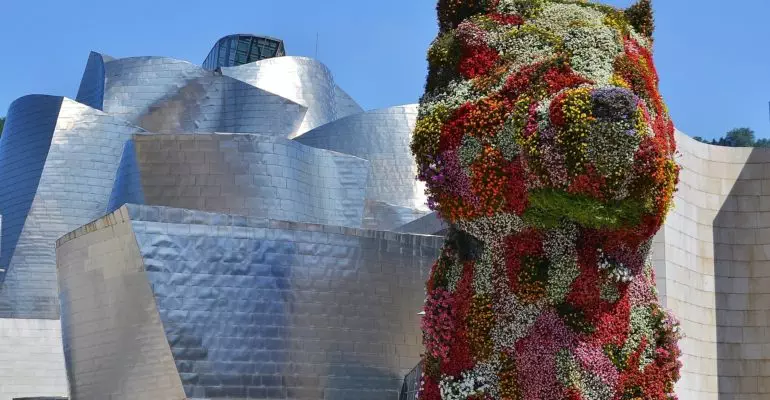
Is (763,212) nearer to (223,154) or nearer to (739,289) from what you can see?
(739,289)

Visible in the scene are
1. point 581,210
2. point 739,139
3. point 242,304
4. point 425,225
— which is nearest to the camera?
point 581,210

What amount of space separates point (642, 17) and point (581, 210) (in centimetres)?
409

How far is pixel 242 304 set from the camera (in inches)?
859

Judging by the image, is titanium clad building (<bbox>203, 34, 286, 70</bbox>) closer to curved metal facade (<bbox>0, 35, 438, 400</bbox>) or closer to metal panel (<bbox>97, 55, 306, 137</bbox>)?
metal panel (<bbox>97, 55, 306, 137</bbox>)

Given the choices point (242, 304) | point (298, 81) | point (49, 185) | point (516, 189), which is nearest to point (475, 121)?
point (516, 189)

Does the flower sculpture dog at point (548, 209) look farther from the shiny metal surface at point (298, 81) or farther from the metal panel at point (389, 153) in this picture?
the shiny metal surface at point (298, 81)

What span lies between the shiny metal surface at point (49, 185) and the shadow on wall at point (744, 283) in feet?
50.7

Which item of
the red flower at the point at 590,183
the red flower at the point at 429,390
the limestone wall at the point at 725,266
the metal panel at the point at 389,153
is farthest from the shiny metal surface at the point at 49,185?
the red flower at the point at 590,183

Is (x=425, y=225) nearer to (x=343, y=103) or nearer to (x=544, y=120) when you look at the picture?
(x=343, y=103)

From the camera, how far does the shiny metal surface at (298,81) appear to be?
36.4m

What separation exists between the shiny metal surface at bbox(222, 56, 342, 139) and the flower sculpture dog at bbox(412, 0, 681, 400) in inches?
725

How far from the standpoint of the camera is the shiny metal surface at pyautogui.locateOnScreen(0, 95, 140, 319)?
32.8m

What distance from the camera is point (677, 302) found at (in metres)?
24.2

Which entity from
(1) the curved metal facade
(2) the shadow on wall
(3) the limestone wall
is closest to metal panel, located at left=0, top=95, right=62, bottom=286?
(1) the curved metal facade
